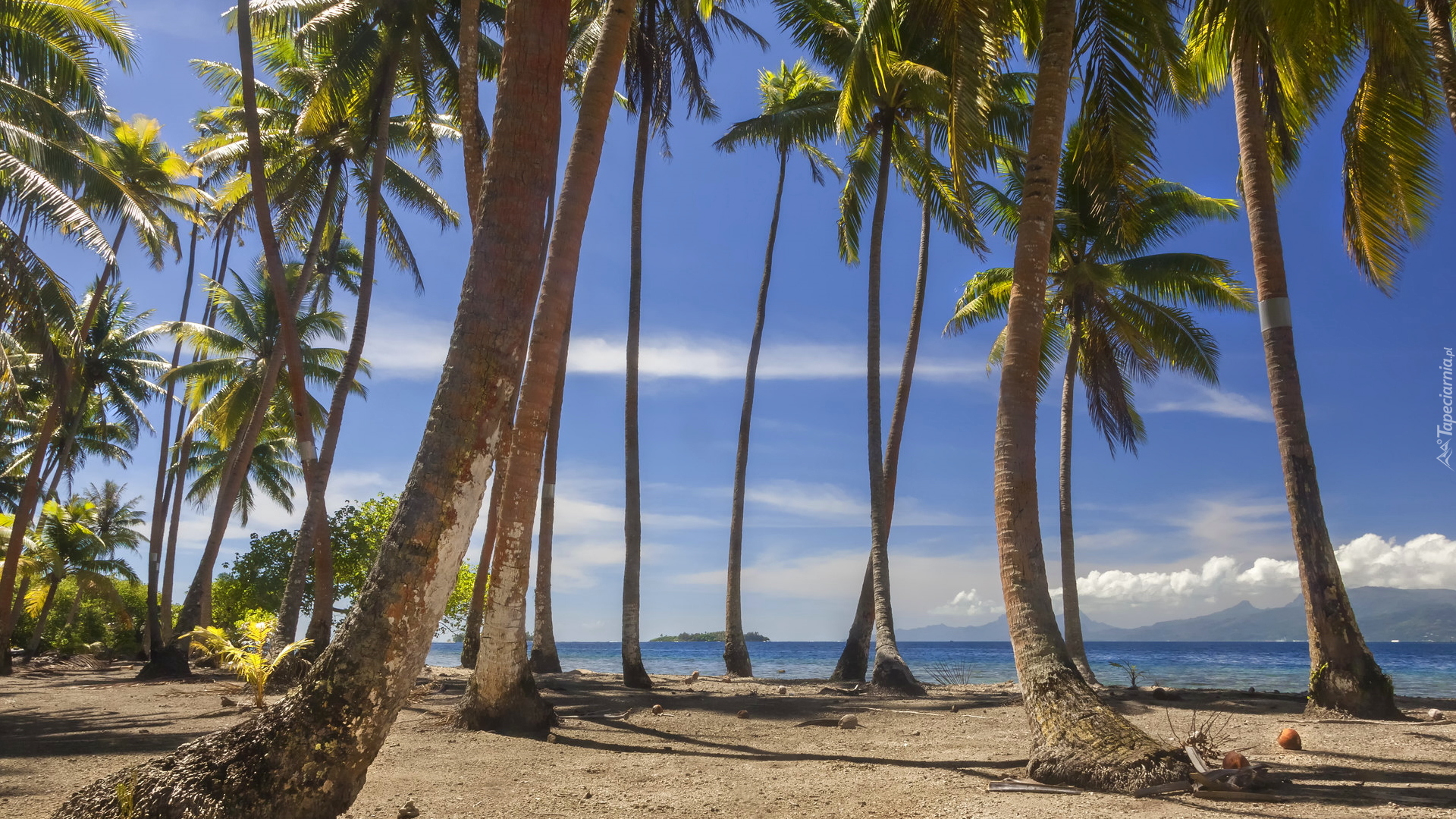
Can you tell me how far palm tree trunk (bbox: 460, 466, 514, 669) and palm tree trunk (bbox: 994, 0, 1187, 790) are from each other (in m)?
4.74

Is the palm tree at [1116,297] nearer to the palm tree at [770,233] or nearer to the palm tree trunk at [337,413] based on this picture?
the palm tree at [770,233]

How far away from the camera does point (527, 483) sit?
7.62 m

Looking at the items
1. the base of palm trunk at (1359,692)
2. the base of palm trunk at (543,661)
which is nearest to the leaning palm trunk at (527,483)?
the base of palm trunk at (543,661)

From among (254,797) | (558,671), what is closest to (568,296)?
(254,797)

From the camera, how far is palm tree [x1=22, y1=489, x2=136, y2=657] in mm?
23812

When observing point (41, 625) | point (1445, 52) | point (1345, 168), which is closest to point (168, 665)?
point (41, 625)

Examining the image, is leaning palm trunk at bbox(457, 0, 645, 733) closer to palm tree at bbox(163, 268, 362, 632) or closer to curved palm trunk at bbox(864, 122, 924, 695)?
curved palm trunk at bbox(864, 122, 924, 695)

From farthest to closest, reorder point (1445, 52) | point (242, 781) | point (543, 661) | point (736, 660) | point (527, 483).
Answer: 1. point (736, 660)
2. point (543, 661)
3. point (1445, 52)
4. point (527, 483)
5. point (242, 781)

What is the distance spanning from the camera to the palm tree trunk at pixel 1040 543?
204 inches

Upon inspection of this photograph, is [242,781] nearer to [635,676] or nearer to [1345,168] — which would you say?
[635,676]

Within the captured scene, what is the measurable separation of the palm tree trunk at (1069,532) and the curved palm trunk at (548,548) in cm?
1006

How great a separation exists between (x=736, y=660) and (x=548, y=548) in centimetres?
578

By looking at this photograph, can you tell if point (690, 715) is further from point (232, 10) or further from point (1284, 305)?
point (232, 10)

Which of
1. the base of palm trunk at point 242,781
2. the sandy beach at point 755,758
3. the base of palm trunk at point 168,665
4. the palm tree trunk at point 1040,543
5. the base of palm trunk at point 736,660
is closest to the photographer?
the base of palm trunk at point 242,781
